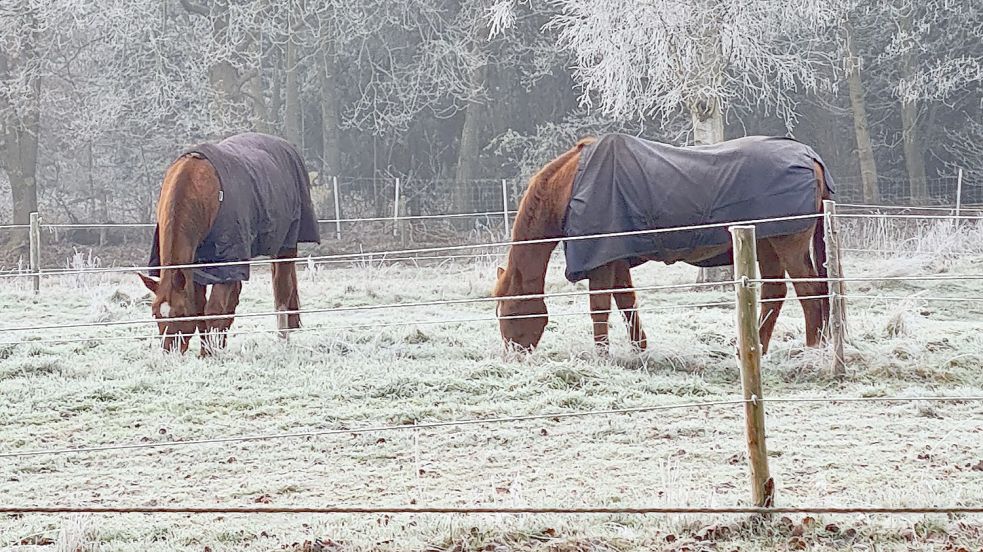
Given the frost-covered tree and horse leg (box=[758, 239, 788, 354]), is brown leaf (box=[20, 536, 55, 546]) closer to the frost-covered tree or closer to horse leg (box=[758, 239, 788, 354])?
horse leg (box=[758, 239, 788, 354])

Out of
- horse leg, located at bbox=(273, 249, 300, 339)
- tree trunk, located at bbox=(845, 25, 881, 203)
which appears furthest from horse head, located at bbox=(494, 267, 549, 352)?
tree trunk, located at bbox=(845, 25, 881, 203)

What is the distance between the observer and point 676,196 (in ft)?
26.6

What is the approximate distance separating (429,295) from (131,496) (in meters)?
7.80

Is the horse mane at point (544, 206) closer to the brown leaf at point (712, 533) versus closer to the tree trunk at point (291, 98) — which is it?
the brown leaf at point (712, 533)

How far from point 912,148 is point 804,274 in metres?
15.3

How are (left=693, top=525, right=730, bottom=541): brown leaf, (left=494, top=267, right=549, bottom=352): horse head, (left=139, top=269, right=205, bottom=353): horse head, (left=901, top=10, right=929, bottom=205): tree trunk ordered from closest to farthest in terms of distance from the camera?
1. (left=693, top=525, right=730, bottom=541): brown leaf
2. (left=494, top=267, right=549, bottom=352): horse head
3. (left=139, top=269, right=205, bottom=353): horse head
4. (left=901, top=10, right=929, bottom=205): tree trunk

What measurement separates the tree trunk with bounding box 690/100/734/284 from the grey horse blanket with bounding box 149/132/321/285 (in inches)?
213

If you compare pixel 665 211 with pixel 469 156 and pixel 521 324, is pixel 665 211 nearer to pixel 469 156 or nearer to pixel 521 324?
pixel 521 324

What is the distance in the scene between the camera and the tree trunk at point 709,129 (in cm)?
1344

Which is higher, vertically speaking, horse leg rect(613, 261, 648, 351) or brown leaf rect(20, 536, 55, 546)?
horse leg rect(613, 261, 648, 351)

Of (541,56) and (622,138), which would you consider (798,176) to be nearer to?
(622,138)

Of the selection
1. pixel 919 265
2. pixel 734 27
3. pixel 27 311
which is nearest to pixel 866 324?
pixel 919 265

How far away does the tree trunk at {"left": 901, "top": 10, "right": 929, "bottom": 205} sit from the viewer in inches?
845

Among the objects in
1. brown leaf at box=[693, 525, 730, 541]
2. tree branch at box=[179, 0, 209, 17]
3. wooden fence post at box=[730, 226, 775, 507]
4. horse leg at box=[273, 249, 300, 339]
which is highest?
tree branch at box=[179, 0, 209, 17]
